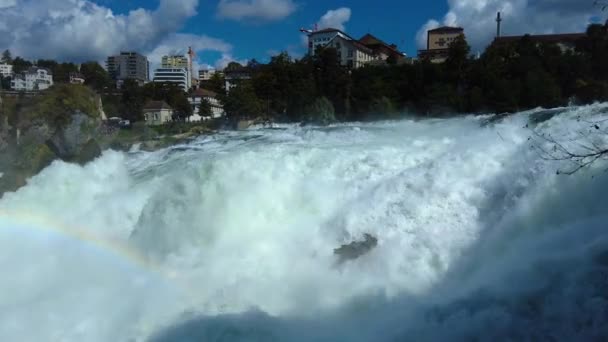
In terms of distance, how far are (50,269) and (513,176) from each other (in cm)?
903

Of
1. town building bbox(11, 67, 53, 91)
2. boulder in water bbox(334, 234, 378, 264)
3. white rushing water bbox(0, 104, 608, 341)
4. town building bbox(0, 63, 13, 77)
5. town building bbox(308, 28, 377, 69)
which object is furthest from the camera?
town building bbox(0, 63, 13, 77)

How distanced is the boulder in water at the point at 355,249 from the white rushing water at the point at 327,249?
0.16 metres

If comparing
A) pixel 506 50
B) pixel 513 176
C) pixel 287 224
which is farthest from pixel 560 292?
pixel 506 50

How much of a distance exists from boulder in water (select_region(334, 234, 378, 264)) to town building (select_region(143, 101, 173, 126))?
45.4 metres

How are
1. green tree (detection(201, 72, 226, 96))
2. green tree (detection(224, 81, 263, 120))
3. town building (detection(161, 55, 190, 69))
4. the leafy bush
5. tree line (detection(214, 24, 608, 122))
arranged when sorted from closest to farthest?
tree line (detection(214, 24, 608, 122)), the leafy bush, green tree (detection(224, 81, 263, 120)), green tree (detection(201, 72, 226, 96)), town building (detection(161, 55, 190, 69))

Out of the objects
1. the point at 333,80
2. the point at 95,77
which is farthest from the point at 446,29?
the point at 95,77

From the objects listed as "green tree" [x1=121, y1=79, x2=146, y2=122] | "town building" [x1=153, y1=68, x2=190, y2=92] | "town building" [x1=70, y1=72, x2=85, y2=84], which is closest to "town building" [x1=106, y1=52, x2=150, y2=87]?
"town building" [x1=153, y1=68, x2=190, y2=92]

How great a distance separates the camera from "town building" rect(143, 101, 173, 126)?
172ft

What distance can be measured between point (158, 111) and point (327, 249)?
47453 mm

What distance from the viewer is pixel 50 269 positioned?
34.0 ft

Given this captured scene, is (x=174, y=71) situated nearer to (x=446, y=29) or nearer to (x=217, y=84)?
(x=217, y=84)

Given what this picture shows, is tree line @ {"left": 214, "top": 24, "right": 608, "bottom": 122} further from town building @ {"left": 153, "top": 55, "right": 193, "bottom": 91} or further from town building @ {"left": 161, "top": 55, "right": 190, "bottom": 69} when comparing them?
town building @ {"left": 161, "top": 55, "right": 190, "bottom": 69}

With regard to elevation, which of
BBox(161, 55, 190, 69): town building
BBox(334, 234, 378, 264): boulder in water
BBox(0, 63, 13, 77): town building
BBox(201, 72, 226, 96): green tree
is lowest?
BBox(334, 234, 378, 264): boulder in water

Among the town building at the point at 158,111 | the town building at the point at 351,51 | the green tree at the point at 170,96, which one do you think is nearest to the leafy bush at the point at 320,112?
the green tree at the point at 170,96
